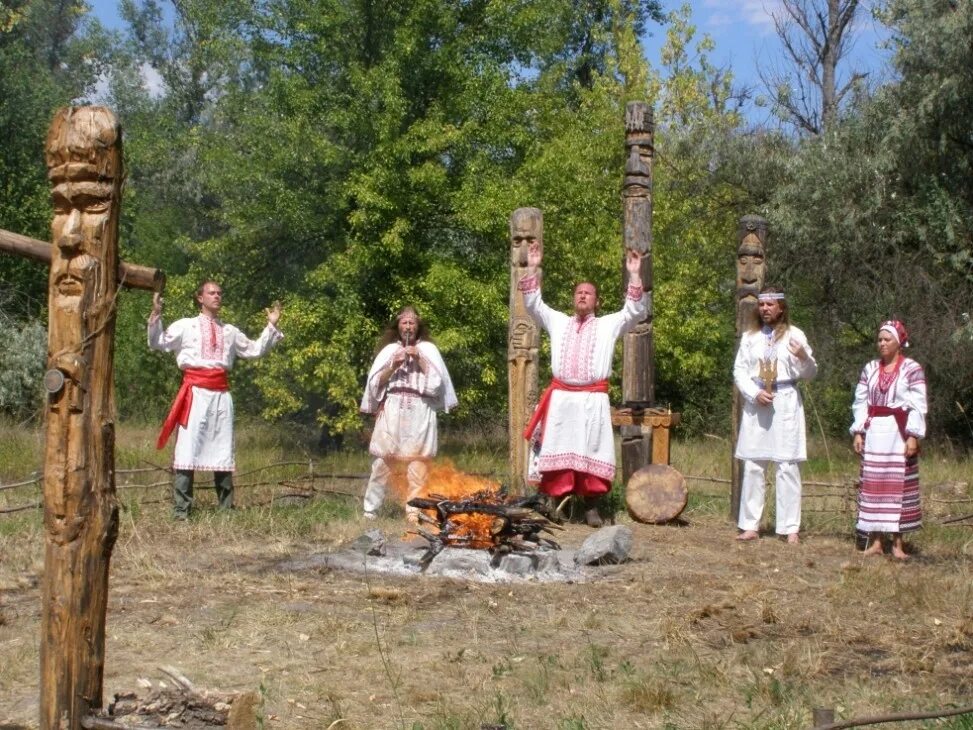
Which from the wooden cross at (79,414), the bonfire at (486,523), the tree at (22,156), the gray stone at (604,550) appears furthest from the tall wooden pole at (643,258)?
the tree at (22,156)

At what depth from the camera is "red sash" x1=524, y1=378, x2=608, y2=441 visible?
10.8 m

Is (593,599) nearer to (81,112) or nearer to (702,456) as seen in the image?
(81,112)

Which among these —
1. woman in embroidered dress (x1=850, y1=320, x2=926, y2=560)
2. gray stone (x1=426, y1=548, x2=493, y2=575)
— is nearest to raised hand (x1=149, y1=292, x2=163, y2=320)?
gray stone (x1=426, y1=548, x2=493, y2=575)

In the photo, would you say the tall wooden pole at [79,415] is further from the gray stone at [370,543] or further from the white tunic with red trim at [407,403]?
the white tunic with red trim at [407,403]

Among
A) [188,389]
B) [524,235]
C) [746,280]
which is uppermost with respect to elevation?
[524,235]

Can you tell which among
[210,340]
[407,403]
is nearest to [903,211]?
[407,403]

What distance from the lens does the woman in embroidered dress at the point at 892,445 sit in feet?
31.7

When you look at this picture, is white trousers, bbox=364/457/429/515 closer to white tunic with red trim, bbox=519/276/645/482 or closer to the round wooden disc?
white tunic with red trim, bbox=519/276/645/482

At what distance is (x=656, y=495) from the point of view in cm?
1103

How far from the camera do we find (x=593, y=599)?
7.79 meters

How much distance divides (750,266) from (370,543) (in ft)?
13.5

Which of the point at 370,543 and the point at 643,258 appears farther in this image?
the point at 643,258

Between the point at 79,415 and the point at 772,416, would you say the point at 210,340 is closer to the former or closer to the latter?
the point at 772,416

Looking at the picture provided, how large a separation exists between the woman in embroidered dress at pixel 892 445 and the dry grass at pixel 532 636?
0.30 metres
